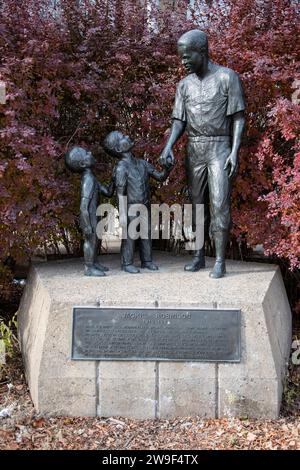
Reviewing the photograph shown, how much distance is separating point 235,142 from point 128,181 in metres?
0.90

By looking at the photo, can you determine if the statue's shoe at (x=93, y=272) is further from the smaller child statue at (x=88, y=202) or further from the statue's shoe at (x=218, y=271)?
the statue's shoe at (x=218, y=271)

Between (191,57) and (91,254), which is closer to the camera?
(191,57)

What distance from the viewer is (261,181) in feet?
14.7

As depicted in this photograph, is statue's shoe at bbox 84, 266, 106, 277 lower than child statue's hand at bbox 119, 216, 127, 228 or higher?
lower

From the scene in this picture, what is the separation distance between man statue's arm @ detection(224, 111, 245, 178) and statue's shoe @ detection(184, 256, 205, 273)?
2.61 ft

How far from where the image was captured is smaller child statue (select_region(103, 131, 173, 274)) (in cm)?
409

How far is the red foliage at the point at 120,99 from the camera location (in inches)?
165

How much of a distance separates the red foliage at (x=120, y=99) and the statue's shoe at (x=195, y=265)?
1.73ft

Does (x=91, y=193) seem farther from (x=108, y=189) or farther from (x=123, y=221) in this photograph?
(x=123, y=221)

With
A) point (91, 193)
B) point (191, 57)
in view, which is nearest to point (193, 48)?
point (191, 57)

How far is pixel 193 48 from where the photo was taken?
12.5 feet

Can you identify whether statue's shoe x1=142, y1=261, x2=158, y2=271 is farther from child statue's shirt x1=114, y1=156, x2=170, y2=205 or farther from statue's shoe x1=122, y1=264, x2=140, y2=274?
child statue's shirt x1=114, y1=156, x2=170, y2=205

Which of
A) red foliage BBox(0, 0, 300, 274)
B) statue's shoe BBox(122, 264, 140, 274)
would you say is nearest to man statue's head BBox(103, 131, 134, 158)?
red foliage BBox(0, 0, 300, 274)

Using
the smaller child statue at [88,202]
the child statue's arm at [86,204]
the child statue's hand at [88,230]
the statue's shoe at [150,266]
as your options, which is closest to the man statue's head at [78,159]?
the smaller child statue at [88,202]
